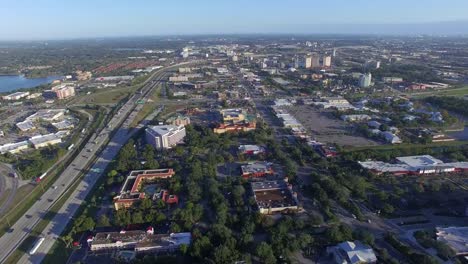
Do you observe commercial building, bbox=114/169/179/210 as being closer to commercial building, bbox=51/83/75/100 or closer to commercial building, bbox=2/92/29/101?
commercial building, bbox=51/83/75/100

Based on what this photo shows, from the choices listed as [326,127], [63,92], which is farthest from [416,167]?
[63,92]

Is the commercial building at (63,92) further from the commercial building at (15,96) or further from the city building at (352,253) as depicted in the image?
the city building at (352,253)

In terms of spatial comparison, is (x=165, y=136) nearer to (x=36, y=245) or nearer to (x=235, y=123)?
(x=235, y=123)

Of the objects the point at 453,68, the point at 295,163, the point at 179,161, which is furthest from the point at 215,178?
the point at 453,68

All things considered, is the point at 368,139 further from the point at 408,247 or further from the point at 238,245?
the point at 238,245

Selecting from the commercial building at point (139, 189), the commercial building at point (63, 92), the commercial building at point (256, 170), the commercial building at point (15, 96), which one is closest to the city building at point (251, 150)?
the commercial building at point (256, 170)
